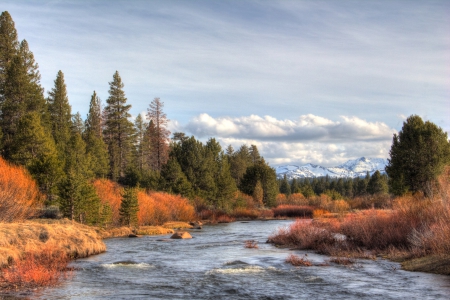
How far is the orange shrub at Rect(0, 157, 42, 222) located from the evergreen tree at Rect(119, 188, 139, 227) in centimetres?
872

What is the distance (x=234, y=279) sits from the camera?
A: 19.0 metres

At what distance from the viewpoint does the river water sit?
15844 millimetres

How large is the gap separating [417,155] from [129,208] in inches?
1610

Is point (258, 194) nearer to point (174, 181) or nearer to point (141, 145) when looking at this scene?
point (174, 181)

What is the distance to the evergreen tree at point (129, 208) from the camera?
4450cm

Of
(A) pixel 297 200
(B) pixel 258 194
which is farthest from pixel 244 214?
(A) pixel 297 200

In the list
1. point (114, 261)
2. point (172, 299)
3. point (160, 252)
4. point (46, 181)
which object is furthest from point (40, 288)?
point (46, 181)

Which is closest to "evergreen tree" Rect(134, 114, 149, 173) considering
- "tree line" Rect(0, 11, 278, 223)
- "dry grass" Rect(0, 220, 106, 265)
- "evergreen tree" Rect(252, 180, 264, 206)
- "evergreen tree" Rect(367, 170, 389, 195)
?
"tree line" Rect(0, 11, 278, 223)

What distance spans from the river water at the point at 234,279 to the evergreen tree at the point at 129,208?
55.5 ft

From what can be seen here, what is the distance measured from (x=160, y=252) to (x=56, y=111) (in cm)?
5964

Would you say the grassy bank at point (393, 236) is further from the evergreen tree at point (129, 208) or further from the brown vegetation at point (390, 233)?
the evergreen tree at point (129, 208)

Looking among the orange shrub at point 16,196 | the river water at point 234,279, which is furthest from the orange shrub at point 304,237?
the orange shrub at point 16,196

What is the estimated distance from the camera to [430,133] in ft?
191

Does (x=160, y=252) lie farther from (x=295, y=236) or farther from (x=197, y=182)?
(x=197, y=182)
